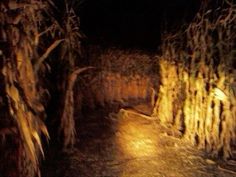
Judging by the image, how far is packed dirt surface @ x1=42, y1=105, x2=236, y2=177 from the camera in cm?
327

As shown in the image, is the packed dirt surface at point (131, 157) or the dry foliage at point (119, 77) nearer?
the packed dirt surface at point (131, 157)

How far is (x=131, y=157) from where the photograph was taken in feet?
11.8

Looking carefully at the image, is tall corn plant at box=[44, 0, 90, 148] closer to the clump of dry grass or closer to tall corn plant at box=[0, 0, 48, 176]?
tall corn plant at box=[0, 0, 48, 176]

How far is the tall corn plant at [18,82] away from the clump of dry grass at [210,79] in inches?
84.1

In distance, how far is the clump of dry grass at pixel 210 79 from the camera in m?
3.60

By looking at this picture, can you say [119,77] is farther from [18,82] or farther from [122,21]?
[18,82]

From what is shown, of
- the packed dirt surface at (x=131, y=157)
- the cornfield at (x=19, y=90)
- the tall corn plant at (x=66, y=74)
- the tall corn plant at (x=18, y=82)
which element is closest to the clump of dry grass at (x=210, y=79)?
the packed dirt surface at (x=131, y=157)

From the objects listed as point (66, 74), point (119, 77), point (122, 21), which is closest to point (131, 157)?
point (66, 74)

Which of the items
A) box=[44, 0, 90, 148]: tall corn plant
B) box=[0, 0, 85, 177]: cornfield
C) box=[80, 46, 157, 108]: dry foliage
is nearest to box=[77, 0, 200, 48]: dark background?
box=[80, 46, 157, 108]: dry foliage

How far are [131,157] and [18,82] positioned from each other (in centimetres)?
186

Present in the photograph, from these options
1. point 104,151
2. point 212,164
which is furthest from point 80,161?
point 212,164

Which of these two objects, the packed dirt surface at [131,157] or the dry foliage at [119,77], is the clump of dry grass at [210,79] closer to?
the packed dirt surface at [131,157]

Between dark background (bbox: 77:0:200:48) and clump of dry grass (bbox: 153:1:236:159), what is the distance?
294 centimetres

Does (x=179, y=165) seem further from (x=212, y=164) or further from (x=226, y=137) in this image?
(x=226, y=137)
